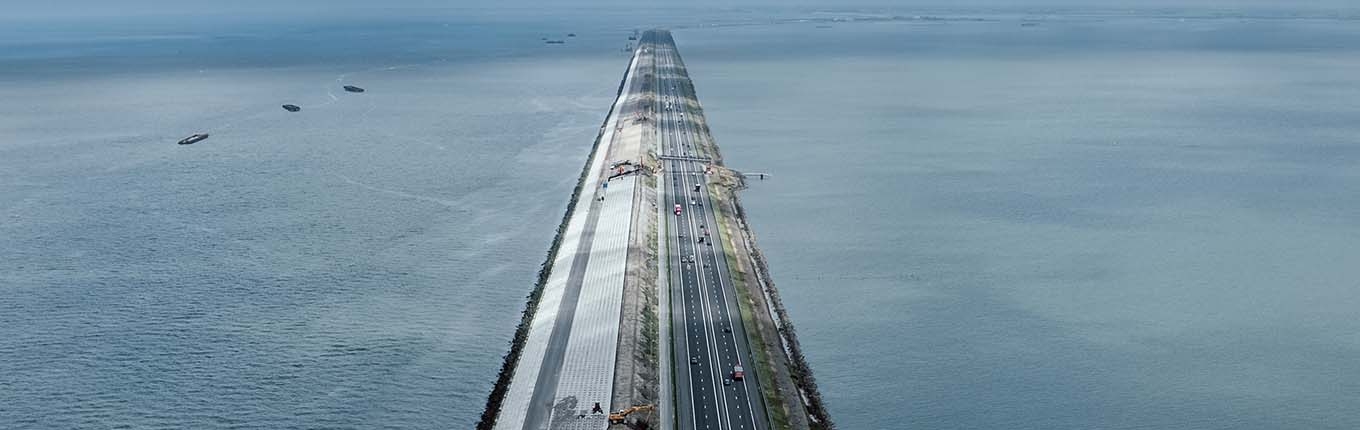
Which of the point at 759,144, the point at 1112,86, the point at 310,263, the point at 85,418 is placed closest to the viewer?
the point at 85,418

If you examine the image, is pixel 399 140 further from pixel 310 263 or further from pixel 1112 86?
pixel 1112 86

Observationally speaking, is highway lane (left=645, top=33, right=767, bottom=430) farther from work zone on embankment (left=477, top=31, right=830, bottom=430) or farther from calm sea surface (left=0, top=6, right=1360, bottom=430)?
calm sea surface (left=0, top=6, right=1360, bottom=430)

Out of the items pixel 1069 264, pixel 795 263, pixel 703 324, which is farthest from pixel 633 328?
pixel 1069 264

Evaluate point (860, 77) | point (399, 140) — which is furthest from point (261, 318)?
point (860, 77)

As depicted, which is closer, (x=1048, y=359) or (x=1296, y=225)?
(x=1048, y=359)

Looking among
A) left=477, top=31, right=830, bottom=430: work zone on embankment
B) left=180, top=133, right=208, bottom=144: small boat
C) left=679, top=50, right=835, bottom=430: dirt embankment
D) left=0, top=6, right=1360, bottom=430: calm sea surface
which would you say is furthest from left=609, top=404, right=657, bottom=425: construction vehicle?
left=180, top=133, right=208, bottom=144: small boat

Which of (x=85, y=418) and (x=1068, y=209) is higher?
(x=1068, y=209)

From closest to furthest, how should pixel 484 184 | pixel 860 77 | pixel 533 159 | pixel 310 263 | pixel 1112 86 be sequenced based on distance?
1. pixel 310 263
2. pixel 484 184
3. pixel 533 159
4. pixel 1112 86
5. pixel 860 77

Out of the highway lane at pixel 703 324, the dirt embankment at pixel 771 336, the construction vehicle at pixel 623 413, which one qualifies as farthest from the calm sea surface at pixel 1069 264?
the construction vehicle at pixel 623 413

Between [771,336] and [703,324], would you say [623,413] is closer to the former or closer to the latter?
[703,324]
